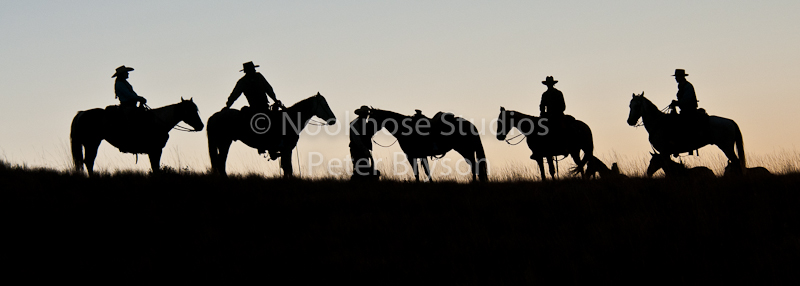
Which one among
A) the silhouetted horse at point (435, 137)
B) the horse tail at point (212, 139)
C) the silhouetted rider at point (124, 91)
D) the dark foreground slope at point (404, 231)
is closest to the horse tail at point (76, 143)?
the silhouetted rider at point (124, 91)

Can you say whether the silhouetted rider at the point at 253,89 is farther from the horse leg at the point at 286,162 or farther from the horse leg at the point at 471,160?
the horse leg at the point at 471,160

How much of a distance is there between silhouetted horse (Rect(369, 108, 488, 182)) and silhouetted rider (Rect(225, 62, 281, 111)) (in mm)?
2403

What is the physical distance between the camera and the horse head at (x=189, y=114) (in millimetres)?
15141

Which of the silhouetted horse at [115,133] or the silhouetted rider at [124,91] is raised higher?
the silhouetted rider at [124,91]

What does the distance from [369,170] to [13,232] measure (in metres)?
6.47

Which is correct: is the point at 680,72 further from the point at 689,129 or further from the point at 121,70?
the point at 121,70

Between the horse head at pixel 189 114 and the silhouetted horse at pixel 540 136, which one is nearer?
the horse head at pixel 189 114

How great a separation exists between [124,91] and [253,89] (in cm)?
269

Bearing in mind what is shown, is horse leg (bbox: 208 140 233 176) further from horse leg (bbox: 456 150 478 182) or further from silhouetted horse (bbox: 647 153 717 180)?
silhouetted horse (bbox: 647 153 717 180)

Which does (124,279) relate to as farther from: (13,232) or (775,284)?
(775,284)

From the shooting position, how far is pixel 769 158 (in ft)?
50.7

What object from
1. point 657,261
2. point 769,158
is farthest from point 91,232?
point 769,158

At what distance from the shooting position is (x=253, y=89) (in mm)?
15656

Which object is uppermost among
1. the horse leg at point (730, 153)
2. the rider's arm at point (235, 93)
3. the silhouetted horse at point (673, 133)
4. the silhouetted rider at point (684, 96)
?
the rider's arm at point (235, 93)
